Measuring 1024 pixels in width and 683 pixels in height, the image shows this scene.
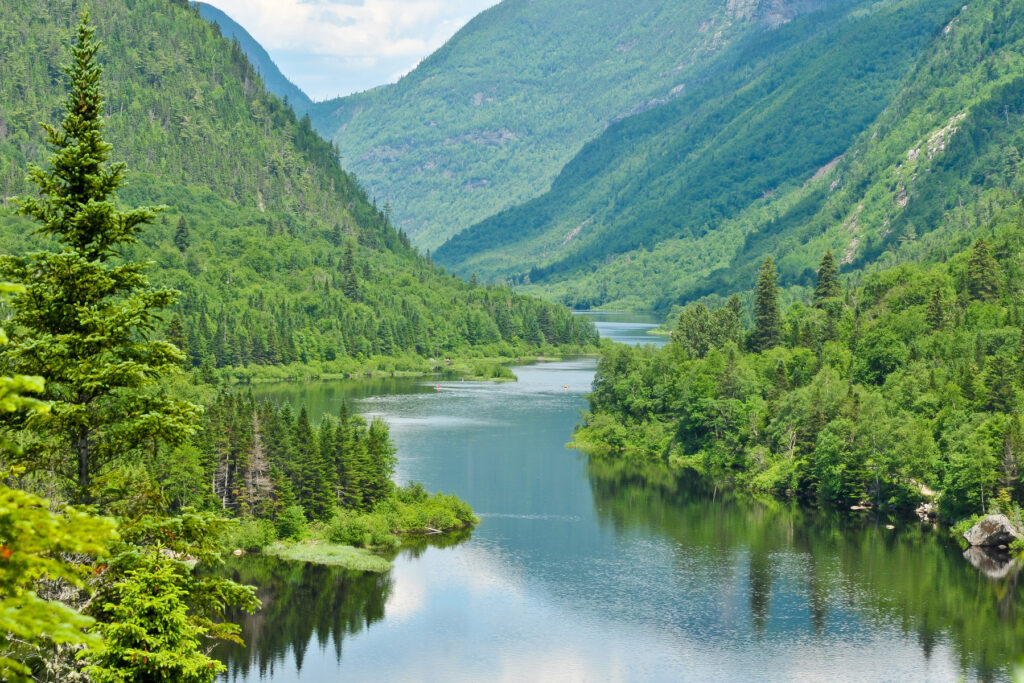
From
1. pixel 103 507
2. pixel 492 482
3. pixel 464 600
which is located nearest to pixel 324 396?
pixel 492 482

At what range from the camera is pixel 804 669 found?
234 ft

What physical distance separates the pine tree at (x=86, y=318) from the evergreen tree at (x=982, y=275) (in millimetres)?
134564

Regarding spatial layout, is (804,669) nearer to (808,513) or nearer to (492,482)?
(808,513)

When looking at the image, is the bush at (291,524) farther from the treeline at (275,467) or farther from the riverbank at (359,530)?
the treeline at (275,467)

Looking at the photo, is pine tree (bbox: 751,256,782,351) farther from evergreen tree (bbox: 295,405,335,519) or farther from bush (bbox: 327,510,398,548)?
evergreen tree (bbox: 295,405,335,519)

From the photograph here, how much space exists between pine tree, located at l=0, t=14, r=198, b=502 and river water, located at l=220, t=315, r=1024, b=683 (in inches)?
1683

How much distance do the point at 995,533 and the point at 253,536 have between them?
197 ft

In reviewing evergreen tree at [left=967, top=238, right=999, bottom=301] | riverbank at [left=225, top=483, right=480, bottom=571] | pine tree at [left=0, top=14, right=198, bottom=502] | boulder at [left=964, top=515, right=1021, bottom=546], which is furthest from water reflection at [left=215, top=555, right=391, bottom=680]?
evergreen tree at [left=967, top=238, right=999, bottom=301]

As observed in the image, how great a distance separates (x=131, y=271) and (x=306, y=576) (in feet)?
199

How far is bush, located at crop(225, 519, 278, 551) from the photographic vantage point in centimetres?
9200

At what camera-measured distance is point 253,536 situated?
9256cm

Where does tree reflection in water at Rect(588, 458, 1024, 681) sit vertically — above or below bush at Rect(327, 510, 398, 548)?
below

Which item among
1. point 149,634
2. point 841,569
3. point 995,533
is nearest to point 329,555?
point 841,569

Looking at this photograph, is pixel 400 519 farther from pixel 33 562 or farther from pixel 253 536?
pixel 33 562
